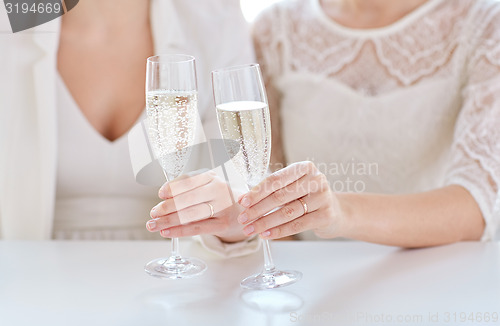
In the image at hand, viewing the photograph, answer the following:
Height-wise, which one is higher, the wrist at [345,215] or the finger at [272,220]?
the finger at [272,220]

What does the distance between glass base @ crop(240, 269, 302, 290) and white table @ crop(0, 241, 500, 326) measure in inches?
0.5

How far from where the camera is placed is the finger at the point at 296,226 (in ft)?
3.11

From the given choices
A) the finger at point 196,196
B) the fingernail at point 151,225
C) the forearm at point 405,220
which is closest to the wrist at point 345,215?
the forearm at point 405,220

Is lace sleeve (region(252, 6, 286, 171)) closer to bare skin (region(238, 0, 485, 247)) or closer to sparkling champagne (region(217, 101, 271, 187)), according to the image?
bare skin (region(238, 0, 485, 247))

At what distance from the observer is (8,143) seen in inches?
60.2

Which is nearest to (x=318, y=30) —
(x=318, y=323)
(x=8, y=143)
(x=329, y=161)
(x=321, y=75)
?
(x=321, y=75)

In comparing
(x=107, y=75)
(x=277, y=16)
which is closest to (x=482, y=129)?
(x=277, y=16)

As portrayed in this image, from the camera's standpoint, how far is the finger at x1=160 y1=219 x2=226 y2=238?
3.24ft

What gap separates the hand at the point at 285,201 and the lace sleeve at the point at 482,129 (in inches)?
23.1

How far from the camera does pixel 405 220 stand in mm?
1242

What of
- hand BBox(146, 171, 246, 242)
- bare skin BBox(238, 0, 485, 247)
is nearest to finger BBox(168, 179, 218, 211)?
hand BBox(146, 171, 246, 242)

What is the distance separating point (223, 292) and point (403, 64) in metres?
1.10

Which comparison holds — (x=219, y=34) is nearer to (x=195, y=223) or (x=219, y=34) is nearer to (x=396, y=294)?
(x=195, y=223)

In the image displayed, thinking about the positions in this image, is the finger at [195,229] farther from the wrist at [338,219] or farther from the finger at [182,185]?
the wrist at [338,219]
